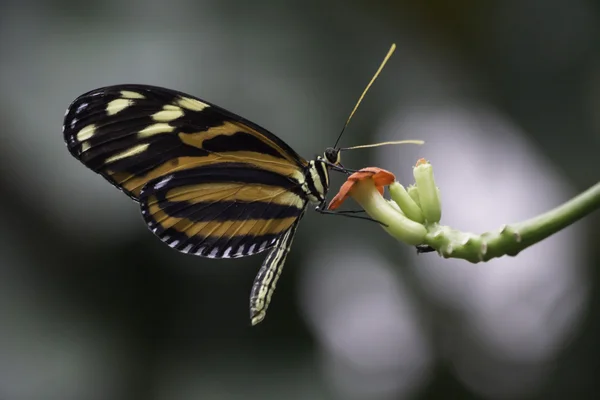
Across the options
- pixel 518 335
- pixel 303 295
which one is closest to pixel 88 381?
pixel 303 295

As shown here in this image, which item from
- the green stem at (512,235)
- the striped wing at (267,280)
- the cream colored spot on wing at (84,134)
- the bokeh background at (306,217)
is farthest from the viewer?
the bokeh background at (306,217)

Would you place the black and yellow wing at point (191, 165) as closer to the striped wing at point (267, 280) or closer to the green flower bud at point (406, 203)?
the striped wing at point (267, 280)

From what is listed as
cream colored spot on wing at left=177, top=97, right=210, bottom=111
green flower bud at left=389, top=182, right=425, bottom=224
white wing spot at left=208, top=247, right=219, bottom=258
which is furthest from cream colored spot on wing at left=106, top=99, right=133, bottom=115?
green flower bud at left=389, top=182, right=425, bottom=224

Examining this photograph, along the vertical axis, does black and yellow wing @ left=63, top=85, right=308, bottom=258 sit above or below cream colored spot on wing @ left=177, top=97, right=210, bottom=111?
below

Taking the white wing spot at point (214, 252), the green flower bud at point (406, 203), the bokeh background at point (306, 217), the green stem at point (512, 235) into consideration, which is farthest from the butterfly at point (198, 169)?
the bokeh background at point (306, 217)

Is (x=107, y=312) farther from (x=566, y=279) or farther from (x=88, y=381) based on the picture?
(x=566, y=279)

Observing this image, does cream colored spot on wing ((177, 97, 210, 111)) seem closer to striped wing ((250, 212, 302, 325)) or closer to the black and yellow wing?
the black and yellow wing
